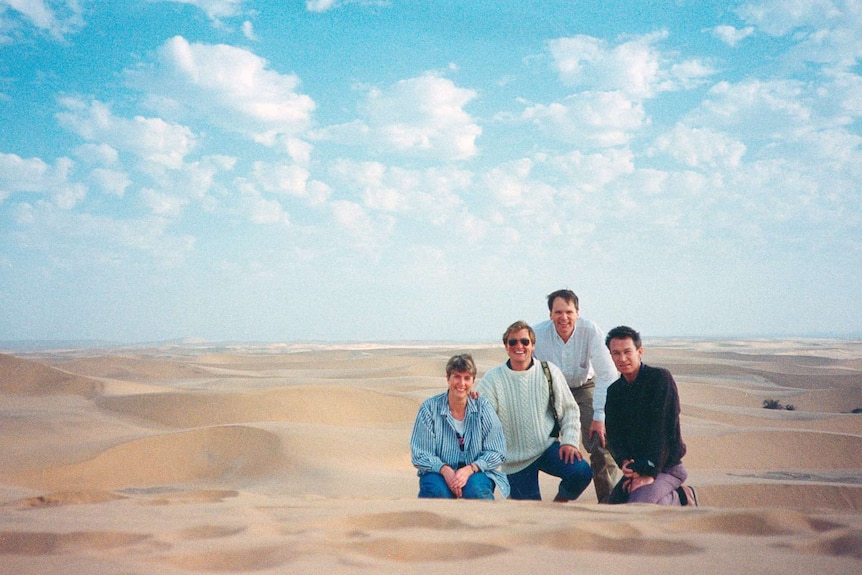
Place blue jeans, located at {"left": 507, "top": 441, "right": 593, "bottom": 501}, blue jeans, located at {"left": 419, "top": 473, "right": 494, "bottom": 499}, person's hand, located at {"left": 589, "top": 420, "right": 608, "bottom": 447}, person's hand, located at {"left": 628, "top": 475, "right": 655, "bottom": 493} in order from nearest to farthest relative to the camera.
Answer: person's hand, located at {"left": 628, "top": 475, "right": 655, "bottom": 493} < blue jeans, located at {"left": 419, "top": 473, "right": 494, "bottom": 499} < blue jeans, located at {"left": 507, "top": 441, "right": 593, "bottom": 501} < person's hand, located at {"left": 589, "top": 420, "right": 608, "bottom": 447}

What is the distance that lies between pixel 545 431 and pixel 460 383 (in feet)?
2.71

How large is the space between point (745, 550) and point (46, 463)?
7.89m

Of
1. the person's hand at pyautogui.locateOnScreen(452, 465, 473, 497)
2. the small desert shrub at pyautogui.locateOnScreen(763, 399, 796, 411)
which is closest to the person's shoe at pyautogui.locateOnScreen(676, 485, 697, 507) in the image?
the person's hand at pyautogui.locateOnScreen(452, 465, 473, 497)

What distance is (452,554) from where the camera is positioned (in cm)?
261

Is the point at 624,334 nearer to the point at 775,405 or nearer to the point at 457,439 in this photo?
the point at 457,439

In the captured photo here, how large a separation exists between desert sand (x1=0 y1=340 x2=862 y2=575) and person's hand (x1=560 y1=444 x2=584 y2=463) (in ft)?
2.26

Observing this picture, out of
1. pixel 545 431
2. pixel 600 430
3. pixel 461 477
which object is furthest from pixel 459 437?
pixel 600 430

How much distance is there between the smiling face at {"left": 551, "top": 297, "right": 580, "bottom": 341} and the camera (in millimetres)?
5125

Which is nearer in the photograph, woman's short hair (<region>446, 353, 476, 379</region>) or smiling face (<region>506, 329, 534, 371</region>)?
woman's short hair (<region>446, 353, 476, 379</region>)

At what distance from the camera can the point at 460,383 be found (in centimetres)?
442

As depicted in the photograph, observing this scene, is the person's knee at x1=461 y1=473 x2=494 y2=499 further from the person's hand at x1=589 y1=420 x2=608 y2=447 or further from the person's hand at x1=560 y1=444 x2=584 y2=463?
the person's hand at x1=589 y1=420 x2=608 y2=447

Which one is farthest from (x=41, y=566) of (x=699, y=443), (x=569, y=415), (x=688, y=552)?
(x=699, y=443)

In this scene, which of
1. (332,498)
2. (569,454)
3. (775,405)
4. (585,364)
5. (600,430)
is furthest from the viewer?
(775,405)

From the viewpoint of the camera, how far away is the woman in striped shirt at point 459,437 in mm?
4379
